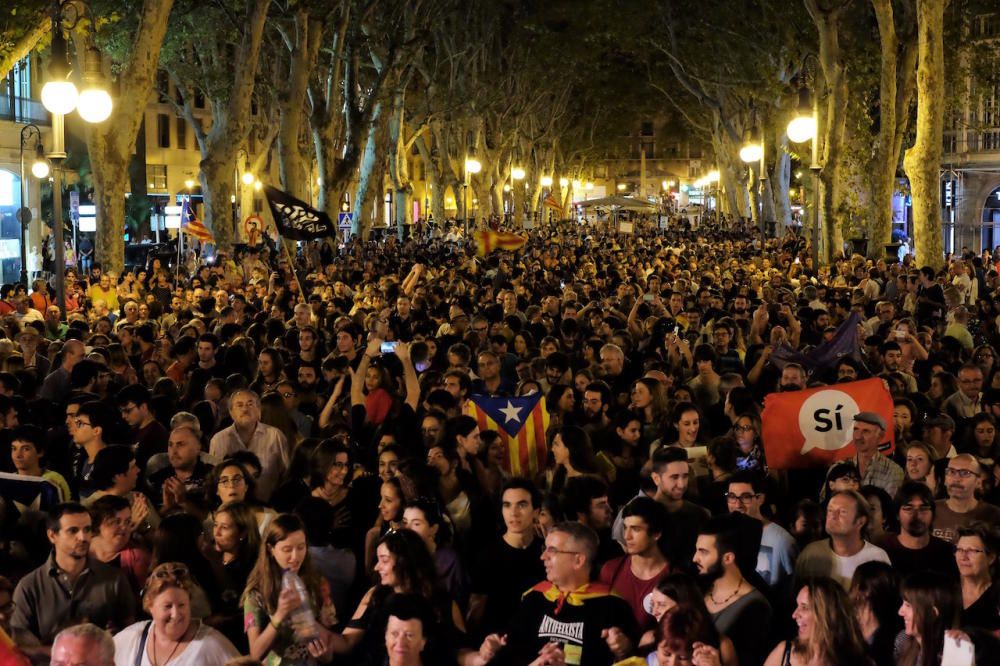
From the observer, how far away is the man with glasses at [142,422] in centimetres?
936

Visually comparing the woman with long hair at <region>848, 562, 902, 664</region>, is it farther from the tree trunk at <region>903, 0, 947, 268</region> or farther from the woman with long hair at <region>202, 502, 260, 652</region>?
the tree trunk at <region>903, 0, 947, 268</region>

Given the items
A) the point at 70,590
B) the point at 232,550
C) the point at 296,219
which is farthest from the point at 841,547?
the point at 296,219

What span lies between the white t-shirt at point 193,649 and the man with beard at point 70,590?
635mm

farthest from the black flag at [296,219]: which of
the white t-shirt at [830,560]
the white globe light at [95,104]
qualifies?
the white t-shirt at [830,560]

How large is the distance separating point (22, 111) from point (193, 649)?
1600 inches

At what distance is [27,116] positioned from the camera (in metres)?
43.4

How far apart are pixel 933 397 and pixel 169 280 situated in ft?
56.5

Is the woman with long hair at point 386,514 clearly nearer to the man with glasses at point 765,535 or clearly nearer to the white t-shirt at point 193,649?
the white t-shirt at point 193,649

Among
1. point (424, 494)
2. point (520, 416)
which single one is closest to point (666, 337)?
point (520, 416)

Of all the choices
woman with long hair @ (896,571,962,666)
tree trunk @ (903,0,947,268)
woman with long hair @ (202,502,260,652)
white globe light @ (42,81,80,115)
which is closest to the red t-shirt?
woman with long hair @ (896,571,962,666)

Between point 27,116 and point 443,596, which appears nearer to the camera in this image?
point 443,596

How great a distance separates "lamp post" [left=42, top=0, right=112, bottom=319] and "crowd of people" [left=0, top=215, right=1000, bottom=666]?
2623mm

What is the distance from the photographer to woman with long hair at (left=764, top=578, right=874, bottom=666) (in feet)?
17.4

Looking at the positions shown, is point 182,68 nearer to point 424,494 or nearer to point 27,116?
point 27,116
